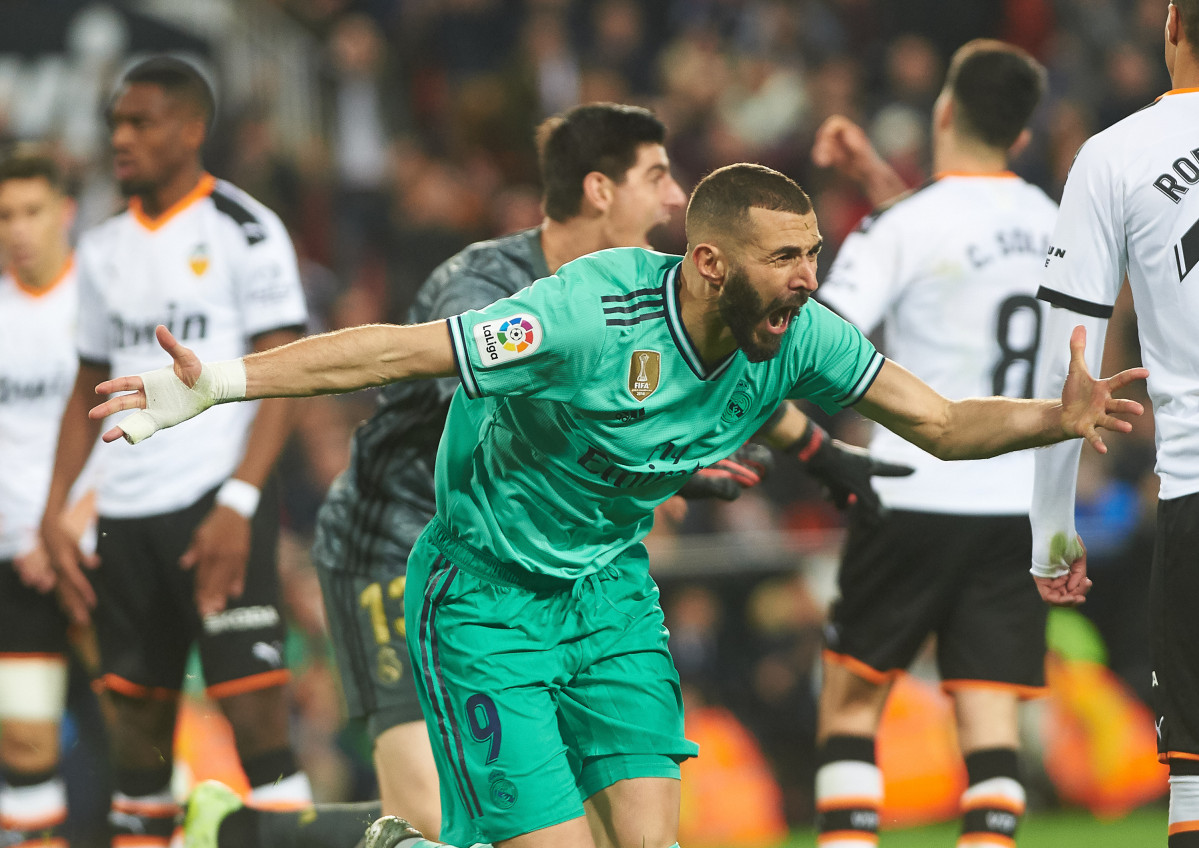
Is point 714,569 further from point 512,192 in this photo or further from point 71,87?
point 71,87

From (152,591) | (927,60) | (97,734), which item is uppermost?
(927,60)

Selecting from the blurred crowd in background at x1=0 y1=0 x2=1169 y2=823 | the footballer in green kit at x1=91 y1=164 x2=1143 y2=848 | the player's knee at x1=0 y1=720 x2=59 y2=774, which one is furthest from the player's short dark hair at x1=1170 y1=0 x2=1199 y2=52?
the blurred crowd in background at x1=0 y1=0 x2=1169 y2=823

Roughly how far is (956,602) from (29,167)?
181 inches

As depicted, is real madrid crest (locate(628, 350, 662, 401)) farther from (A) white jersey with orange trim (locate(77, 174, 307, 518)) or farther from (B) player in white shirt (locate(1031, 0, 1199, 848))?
(A) white jersey with orange trim (locate(77, 174, 307, 518))

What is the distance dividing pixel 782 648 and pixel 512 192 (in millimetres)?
5321

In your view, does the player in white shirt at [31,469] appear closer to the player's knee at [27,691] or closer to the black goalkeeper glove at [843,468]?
the player's knee at [27,691]

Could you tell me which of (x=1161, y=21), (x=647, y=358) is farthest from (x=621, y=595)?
(x=1161, y=21)

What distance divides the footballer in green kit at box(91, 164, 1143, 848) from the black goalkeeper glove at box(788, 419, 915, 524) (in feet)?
2.49

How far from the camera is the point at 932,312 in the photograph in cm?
534

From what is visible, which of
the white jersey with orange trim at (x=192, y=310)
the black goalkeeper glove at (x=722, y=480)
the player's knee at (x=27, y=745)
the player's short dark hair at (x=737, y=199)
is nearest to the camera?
the player's short dark hair at (x=737, y=199)

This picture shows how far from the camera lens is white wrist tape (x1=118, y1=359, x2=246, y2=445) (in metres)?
3.38

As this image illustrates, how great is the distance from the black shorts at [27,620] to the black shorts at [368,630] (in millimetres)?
2016

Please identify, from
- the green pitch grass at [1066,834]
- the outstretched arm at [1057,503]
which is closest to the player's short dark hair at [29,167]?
the outstretched arm at [1057,503]

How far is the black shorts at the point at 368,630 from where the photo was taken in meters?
4.95
